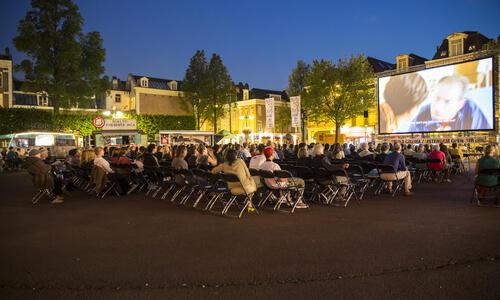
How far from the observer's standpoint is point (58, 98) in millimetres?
30875

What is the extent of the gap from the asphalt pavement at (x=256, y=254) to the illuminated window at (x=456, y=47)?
36.1 m

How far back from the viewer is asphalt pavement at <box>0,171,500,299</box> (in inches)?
143

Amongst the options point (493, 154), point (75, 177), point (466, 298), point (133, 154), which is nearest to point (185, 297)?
point (466, 298)

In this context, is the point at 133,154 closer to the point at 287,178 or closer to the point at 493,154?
the point at 287,178

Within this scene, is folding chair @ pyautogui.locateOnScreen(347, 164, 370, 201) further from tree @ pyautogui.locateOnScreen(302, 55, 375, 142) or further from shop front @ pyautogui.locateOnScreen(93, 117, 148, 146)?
tree @ pyautogui.locateOnScreen(302, 55, 375, 142)

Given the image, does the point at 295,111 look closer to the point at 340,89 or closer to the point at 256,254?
the point at 256,254

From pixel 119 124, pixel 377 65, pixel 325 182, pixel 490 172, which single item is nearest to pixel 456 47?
pixel 377 65

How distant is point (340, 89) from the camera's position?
36125 millimetres

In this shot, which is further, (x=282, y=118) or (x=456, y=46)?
(x=282, y=118)

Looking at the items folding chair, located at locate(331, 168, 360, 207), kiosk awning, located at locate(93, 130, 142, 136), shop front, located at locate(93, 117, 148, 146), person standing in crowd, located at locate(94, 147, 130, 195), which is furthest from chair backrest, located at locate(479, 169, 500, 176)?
kiosk awning, located at locate(93, 130, 142, 136)

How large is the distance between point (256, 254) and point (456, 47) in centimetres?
4116

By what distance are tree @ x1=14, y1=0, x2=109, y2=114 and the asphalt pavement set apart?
25171 mm

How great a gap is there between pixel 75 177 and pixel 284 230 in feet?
27.8

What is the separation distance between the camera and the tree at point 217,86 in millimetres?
44750
